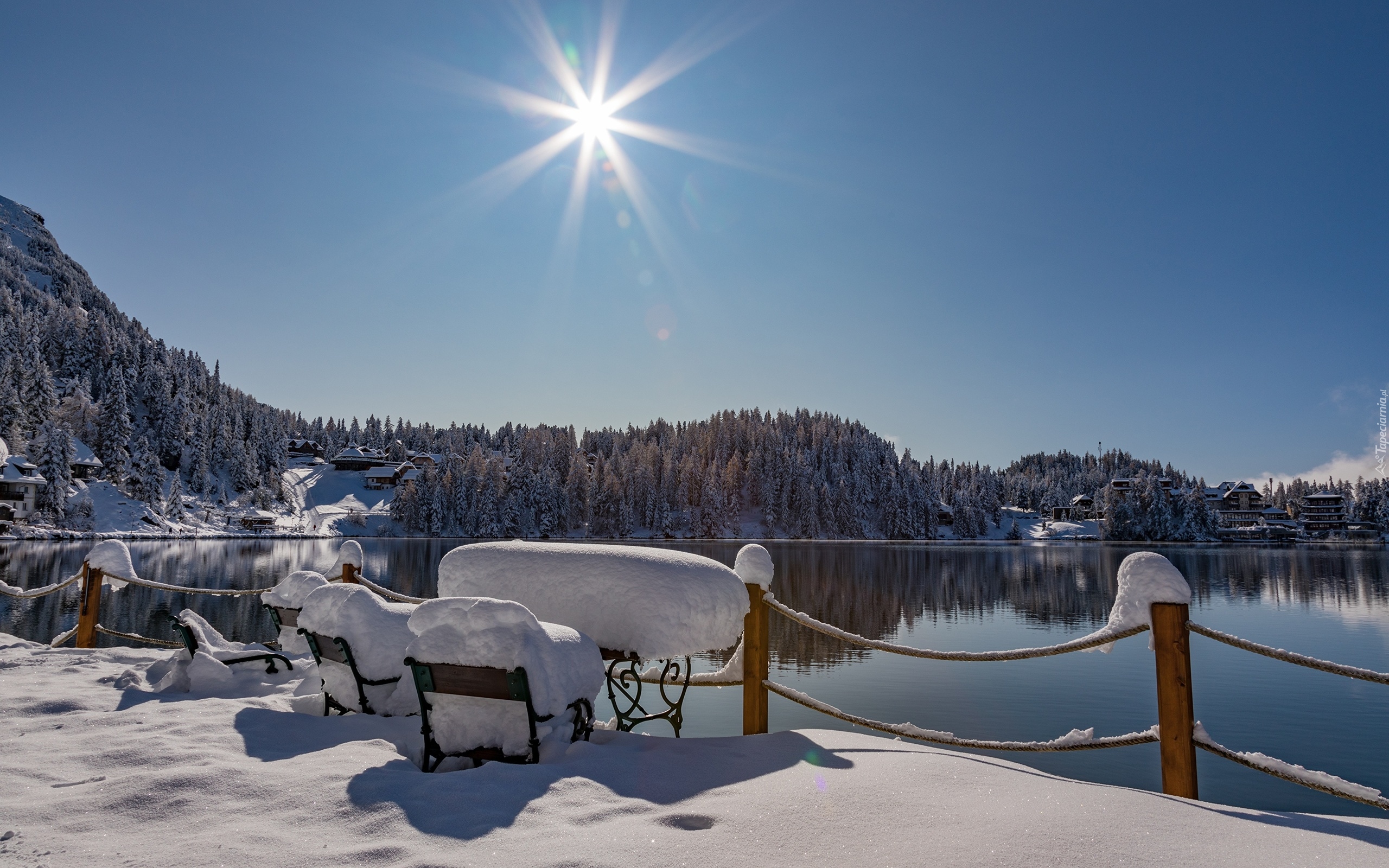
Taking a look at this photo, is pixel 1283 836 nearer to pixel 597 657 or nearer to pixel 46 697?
pixel 597 657

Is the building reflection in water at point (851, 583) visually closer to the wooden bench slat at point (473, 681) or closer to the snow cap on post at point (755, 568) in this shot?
the snow cap on post at point (755, 568)

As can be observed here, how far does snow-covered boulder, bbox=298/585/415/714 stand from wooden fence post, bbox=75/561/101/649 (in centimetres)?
642

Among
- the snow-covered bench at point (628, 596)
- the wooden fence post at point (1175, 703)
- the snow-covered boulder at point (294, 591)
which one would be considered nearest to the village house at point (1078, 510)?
the wooden fence post at point (1175, 703)

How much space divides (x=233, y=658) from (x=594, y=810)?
587cm

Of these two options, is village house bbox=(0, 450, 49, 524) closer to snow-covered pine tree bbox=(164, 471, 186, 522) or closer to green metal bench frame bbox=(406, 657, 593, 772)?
snow-covered pine tree bbox=(164, 471, 186, 522)

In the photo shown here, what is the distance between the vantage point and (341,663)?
6035 mm

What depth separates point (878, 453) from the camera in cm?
14275

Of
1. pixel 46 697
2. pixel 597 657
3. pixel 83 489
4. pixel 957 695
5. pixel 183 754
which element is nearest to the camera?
pixel 183 754

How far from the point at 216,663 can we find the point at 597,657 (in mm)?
4630

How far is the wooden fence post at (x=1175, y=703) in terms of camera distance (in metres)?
4.54

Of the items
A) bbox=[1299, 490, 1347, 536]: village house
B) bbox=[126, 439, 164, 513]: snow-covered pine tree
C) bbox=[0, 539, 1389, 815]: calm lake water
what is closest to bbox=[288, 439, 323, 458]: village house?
bbox=[126, 439, 164, 513]: snow-covered pine tree

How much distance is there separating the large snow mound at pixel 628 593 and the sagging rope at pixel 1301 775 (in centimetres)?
344

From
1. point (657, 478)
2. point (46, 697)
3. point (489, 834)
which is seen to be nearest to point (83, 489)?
point (657, 478)

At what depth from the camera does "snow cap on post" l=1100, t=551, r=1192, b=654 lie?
464 cm
